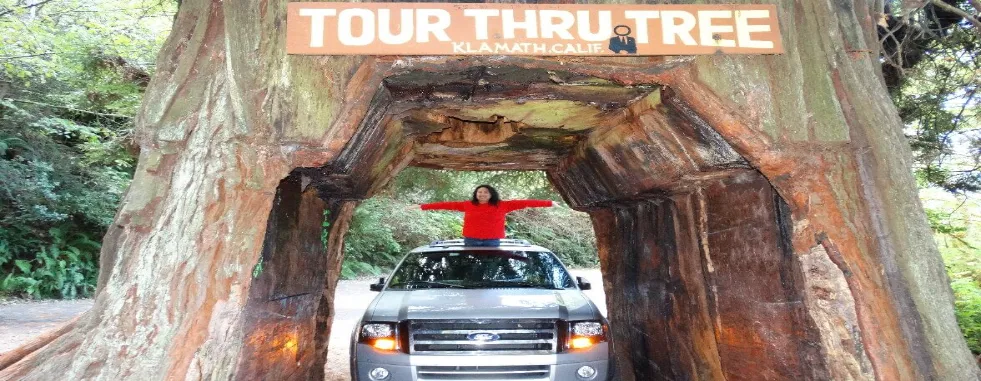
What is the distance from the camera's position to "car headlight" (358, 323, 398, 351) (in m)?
4.79

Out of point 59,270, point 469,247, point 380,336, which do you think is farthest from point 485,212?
point 59,270

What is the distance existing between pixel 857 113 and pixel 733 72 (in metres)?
0.85

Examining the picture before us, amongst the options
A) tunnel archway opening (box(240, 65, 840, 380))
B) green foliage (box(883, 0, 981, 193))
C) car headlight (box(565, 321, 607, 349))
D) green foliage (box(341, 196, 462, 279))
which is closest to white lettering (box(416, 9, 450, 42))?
tunnel archway opening (box(240, 65, 840, 380))

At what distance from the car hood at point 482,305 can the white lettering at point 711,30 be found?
8.06 ft

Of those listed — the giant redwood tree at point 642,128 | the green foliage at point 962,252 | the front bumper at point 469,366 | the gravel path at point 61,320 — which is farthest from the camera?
the gravel path at point 61,320

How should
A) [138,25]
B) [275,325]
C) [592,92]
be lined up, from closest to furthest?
1. [592,92]
2. [275,325]
3. [138,25]

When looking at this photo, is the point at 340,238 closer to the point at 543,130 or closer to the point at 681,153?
the point at 543,130

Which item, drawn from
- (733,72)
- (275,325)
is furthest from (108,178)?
(733,72)

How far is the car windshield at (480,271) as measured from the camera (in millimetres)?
5781

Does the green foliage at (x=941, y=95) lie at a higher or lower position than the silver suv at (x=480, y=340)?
higher

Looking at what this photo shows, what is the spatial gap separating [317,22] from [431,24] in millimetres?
710

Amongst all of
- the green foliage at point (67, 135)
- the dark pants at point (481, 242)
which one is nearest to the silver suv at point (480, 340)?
the dark pants at point (481, 242)

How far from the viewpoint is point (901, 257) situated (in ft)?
11.5

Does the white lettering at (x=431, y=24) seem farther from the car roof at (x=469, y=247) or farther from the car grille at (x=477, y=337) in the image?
the car roof at (x=469, y=247)
